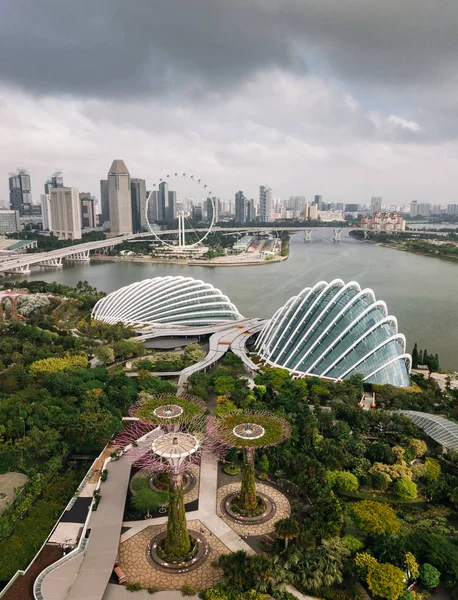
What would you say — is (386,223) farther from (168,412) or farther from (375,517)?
(168,412)

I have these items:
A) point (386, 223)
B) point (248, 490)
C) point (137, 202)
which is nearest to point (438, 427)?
point (248, 490)

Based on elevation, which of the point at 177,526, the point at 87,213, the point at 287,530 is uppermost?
the point at 87,213

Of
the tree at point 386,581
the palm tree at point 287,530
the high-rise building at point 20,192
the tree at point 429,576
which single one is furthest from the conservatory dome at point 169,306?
the high-rise building at point 20,192

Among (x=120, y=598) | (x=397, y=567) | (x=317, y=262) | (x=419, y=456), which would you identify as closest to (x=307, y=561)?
(x=397, y=567)

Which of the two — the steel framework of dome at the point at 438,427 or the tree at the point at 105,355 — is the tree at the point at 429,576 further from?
the tree at the point at 105,355

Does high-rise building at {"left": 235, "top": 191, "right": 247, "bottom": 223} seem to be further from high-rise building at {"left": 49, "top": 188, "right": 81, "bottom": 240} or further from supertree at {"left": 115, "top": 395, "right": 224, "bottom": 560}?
supertree at {"left": 115, "top": 395, "right": 224, "bottom": 560}

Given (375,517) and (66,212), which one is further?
(66,212)
